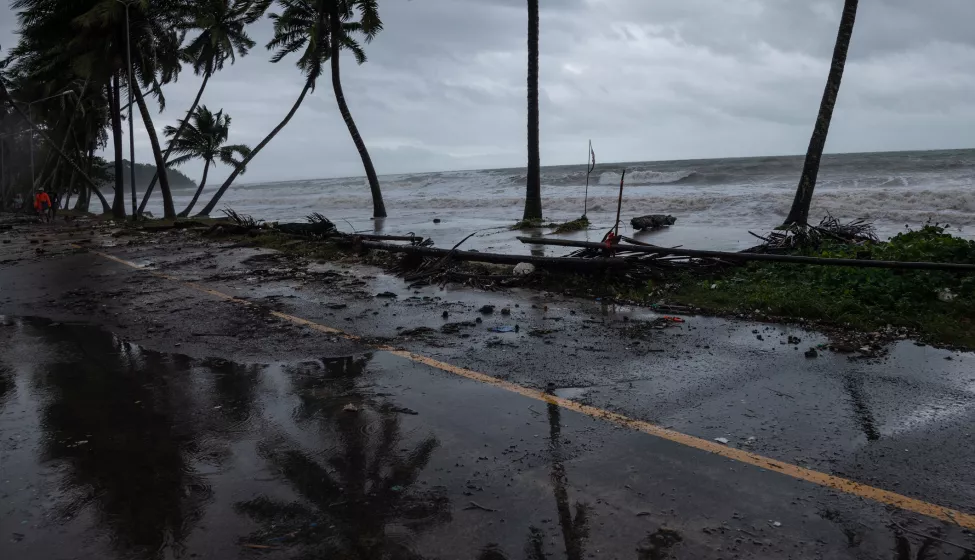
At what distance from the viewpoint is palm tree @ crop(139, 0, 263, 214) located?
2570cm

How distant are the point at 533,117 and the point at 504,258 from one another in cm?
1040

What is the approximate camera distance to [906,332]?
18.8 ft

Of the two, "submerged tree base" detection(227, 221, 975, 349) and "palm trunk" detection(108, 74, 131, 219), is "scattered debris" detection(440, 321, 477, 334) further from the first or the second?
"palm trunk" detection(108, 74, 131, 219)

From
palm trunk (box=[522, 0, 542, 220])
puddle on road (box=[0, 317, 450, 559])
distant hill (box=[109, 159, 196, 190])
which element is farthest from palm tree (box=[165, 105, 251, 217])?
distant hill (box=[109, 159, 196, 190])

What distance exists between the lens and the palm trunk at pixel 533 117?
58.5ft

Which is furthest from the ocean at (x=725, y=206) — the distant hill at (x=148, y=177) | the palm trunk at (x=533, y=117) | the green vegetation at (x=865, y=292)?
the distant hill at (x=148, y=177)

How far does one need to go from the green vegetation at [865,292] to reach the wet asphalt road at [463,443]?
1.88ft

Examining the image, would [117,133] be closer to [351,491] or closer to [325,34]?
[325,34]

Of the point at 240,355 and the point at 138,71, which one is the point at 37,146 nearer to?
the point at 138,71

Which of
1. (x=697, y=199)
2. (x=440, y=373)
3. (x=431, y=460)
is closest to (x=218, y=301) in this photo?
(x=440, y=373)

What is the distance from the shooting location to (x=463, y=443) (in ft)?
11.9

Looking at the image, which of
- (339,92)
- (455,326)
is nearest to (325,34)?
(339,92)

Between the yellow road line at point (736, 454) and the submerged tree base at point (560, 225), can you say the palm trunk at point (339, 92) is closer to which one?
the submerged tree base at point (560, 225)

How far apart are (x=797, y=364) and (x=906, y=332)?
60.3 inches
